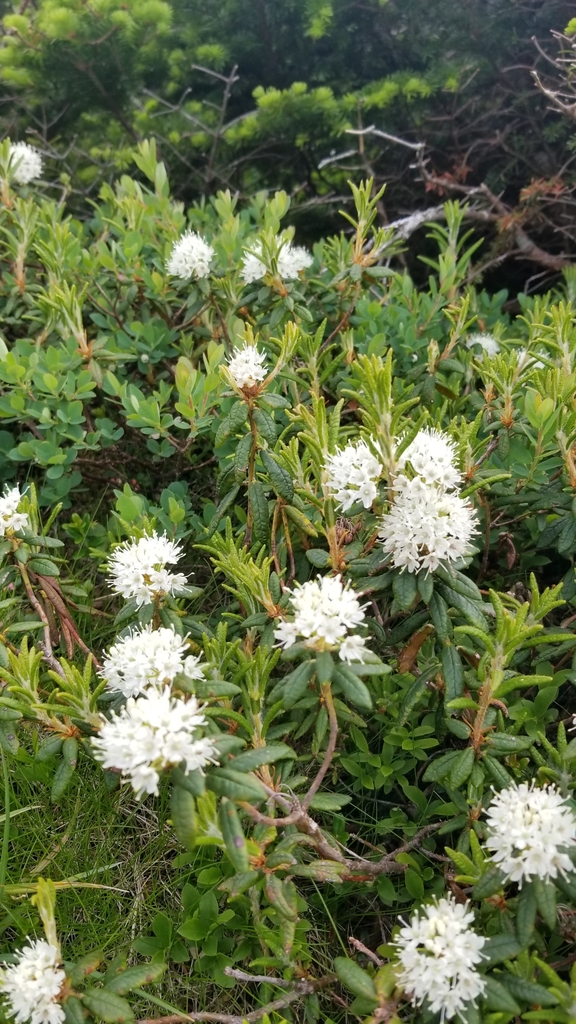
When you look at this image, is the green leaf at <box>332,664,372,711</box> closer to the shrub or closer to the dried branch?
the shrub

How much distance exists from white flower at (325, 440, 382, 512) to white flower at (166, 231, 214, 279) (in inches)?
48.7

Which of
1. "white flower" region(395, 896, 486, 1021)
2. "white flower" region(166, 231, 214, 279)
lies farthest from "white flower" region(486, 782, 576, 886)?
"white flower" region(166, 231, 214, 279)

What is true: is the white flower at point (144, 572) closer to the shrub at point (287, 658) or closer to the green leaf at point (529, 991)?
the shrub at point (287, 658)

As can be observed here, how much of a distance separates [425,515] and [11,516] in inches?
42.4

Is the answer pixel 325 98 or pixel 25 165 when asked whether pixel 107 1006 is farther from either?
pixel 325 98

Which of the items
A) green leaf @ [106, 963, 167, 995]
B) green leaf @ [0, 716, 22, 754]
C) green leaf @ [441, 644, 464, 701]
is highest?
green leaf @ [441, 644, 464, 701]

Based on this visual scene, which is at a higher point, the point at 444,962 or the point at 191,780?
the point at 191,780

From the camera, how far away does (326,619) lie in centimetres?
124

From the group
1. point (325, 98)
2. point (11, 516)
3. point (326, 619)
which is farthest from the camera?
point (325, 98)

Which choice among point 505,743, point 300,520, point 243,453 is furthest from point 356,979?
point 243,453

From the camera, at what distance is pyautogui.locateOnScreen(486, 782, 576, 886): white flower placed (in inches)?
46.9

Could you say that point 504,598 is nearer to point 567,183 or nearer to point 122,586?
point 122,586

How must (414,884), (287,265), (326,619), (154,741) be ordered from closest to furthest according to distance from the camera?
(154,741), (326,619), (414,884), (287,265)

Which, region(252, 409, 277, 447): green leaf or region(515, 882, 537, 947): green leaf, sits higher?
region(252, 409, 277, 447): green leaf
